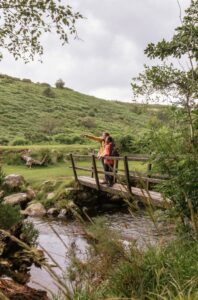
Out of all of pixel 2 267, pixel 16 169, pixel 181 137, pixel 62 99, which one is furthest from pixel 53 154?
pixel 62 99

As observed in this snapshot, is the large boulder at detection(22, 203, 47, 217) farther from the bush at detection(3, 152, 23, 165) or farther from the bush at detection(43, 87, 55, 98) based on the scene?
the bush at detection(43, 87, 55, 98)

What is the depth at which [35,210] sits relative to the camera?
18.2 metres

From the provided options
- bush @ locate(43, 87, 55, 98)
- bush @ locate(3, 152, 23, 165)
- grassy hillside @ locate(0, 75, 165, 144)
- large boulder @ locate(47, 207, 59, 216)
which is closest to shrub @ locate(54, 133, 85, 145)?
grassy hillside @ locate(0, 75, 165, 144)

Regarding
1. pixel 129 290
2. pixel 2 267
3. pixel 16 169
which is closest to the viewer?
pixel 129 290

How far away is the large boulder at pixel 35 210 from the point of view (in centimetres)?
1792

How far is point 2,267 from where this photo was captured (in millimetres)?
8500

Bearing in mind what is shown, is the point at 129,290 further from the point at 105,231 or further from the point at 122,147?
the point at 122,147

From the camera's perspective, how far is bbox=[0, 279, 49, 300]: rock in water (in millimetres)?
7254

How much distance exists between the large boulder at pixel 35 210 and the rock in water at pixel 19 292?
9877mm

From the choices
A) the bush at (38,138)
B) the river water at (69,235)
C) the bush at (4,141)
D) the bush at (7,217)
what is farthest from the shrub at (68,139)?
the bush at (7,217)

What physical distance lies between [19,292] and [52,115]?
56.1m

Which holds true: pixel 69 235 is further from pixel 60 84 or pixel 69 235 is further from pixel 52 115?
pixel 60 84

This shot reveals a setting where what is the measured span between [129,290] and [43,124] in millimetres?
50386

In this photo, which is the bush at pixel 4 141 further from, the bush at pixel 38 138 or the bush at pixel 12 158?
the bush at pixel 12 158
